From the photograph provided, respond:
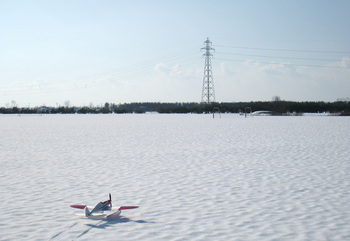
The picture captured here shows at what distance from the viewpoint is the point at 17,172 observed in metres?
A: 9.53

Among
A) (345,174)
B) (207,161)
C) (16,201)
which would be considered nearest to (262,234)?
Answer: (16,201)

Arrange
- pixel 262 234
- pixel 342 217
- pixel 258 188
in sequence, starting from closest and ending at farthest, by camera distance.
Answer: pixel 262 234 → pixel 342 217 → pixel 258 188

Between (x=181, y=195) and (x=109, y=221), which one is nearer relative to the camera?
(x=109, y=221)

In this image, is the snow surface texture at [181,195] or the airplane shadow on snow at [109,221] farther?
the airplane shadow on snow at [109,221]

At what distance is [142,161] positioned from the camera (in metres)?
11.4

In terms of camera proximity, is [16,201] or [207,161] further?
[207,161]

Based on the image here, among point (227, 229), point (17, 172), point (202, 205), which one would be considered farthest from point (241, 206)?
point (17, 172)

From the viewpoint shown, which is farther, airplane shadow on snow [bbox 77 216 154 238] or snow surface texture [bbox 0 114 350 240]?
airplane shadow on snow [bbox 77 216 154 238]

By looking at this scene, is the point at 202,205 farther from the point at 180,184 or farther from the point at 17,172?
the point at 17,172

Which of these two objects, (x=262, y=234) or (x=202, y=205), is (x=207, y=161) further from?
(x=262, y=234)

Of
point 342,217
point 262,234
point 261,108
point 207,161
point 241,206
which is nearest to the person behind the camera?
point 262,234

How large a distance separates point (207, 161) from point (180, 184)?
11.6 feet

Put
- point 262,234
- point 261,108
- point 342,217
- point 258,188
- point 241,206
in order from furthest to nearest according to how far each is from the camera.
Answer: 1. point 261,108
2. point 258,188
3. point 241,206
4. point 342,217
5. point 262,234

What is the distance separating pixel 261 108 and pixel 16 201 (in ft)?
314
